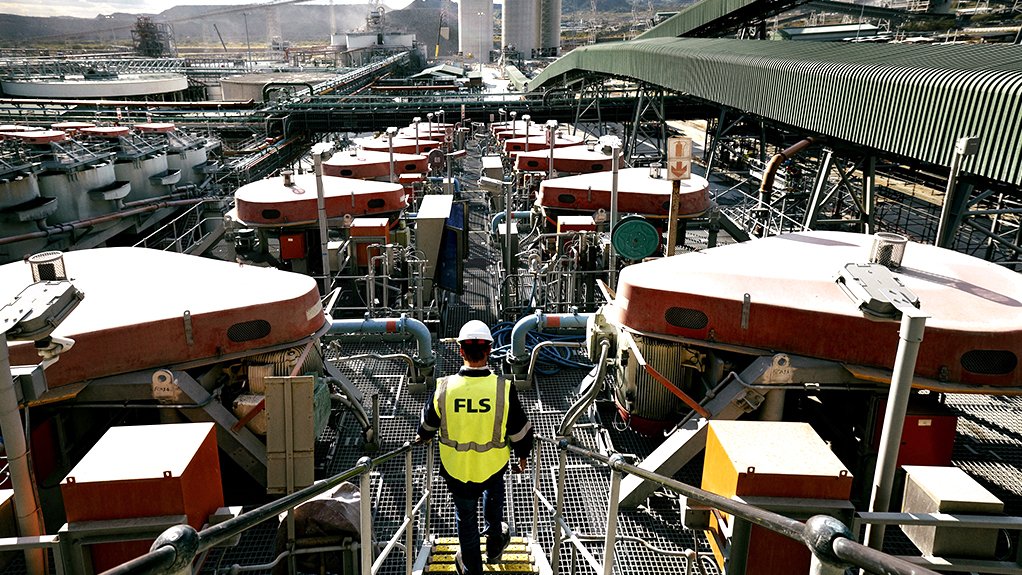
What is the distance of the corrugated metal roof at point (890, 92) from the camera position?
362 inches

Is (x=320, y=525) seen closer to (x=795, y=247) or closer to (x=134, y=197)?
(x=795, y=247)

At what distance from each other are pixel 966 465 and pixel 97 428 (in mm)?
10414

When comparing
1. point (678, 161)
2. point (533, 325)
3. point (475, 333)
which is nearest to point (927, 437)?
point (678, 161)

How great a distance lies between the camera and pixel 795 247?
880 cm

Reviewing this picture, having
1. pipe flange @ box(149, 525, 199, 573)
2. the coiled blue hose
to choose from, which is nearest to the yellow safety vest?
pipe flange @ box(149, 525, 199, 573)

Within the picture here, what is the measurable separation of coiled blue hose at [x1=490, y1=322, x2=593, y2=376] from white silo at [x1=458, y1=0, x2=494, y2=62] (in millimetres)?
110364

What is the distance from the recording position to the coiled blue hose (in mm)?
11047

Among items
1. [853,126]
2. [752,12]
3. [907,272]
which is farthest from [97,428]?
[752,12]

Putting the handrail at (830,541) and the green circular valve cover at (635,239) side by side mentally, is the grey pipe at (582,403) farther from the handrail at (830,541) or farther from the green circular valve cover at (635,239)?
the handrail at (830,541)

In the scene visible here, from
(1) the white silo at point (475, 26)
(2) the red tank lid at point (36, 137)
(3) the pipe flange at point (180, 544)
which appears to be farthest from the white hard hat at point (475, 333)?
(1) the white silo at point (475, 26)

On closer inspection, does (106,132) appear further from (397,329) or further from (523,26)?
(523,26)

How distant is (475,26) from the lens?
416 feet

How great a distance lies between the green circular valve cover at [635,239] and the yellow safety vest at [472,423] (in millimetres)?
5974

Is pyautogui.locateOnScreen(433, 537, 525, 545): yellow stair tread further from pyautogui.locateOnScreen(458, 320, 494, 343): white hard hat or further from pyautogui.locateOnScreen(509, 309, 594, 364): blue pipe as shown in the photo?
pyautogui.locateOnScreen(509, 309, 594, 364): blue pipe
